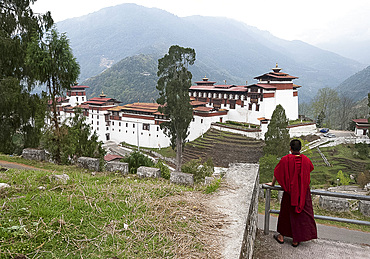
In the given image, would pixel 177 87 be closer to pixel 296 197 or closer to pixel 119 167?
pixel 119 167

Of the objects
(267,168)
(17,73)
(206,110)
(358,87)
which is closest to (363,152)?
(267,168)

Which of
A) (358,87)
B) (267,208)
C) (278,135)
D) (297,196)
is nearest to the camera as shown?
(297,196)

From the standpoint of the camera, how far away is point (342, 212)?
7.63 meters

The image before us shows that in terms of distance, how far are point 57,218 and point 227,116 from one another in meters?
39.4

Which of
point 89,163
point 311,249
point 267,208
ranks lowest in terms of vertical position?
point 311,249

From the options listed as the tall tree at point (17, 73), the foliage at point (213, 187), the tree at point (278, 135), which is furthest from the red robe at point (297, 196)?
the tree at point (278, 135)

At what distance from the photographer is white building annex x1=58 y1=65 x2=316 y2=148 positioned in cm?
3806

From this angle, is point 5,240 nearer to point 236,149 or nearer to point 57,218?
point 57,218

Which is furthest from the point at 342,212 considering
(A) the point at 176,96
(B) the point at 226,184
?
(A) the point at 176,96

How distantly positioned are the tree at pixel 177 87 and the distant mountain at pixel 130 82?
53.3 m

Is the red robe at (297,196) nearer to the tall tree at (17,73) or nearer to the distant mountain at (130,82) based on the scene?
the tall tree at (17,73)

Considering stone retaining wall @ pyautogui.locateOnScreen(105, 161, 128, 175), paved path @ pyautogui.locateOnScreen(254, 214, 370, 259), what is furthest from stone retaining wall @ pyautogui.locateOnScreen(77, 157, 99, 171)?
paved path @ pyautogui.locateOnScreen(254, 214, 370, 259)

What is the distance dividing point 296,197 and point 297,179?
8.4 inches

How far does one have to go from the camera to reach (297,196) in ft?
10.4
